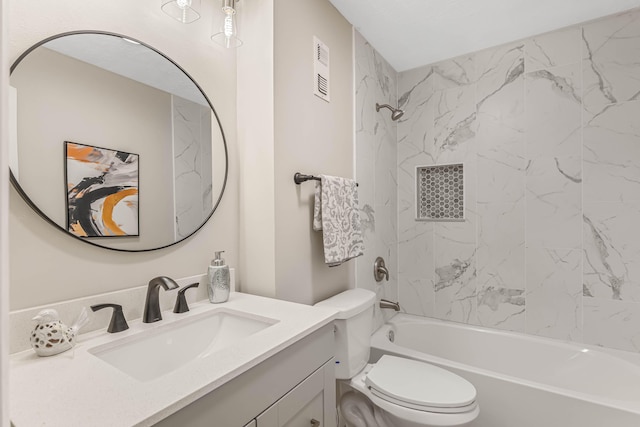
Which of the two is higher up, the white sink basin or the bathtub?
the white sink basin

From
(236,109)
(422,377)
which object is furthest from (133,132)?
(422,377)

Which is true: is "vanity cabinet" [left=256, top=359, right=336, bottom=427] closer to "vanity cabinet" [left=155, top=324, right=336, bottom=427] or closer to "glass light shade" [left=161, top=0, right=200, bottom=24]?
"vanity cabinet" [left=155, top=324, right=336, bottom=427]

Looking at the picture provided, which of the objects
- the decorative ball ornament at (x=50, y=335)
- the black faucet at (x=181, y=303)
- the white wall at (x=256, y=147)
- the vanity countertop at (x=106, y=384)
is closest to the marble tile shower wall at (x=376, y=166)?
the white wall at (x=256, y=147)

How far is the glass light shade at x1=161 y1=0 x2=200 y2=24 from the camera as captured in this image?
1129 mm

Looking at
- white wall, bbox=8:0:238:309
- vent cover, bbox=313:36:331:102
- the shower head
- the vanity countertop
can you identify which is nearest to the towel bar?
white wall, bbox=8:0:238:309

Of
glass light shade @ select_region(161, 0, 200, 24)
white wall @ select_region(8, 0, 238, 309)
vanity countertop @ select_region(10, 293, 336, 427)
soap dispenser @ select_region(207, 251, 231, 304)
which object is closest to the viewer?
vanity countertop @ select_region(10, 293, 336, 427)

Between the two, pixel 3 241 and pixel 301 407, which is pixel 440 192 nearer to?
pixel 301 407

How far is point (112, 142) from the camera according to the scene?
3.41ft

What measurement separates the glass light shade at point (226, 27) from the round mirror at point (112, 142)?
240 mm

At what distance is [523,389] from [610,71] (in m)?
1.97

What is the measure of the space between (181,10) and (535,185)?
2.30 m

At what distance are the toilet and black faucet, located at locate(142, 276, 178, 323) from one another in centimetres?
64

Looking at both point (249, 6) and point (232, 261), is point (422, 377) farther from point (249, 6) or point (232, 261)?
point (249, 6)

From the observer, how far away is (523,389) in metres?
1.55
